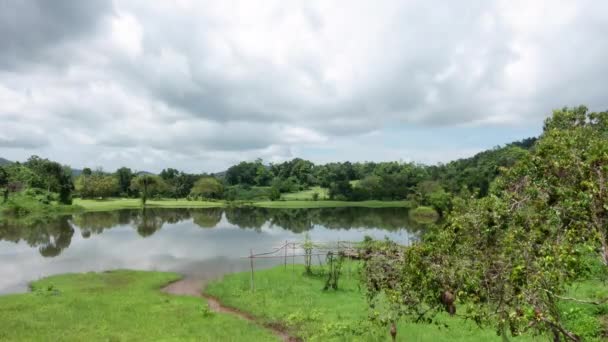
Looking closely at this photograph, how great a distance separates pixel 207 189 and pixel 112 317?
8108 cm

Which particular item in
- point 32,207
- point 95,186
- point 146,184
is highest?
point 146,184

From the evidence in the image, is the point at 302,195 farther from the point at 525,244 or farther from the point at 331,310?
the point at 525,244

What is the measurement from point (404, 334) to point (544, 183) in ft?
26.8

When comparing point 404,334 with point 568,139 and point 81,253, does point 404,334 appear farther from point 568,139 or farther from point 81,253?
point 81,253

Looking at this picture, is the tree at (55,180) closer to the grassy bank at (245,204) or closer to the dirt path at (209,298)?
the grassy bank at (245,204)

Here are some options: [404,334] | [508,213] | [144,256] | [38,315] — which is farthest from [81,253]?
A: [508,213]

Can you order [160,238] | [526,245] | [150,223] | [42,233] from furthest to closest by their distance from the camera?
[150,223] < [42,233] < [160,238] < [526,245]

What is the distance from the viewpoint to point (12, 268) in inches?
1006

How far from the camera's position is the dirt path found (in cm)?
1384

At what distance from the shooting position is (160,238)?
40.1 meters

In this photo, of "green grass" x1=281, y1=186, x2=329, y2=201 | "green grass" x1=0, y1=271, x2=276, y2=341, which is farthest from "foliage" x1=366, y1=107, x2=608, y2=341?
"green grass" x1=281, y1=186, x2=329, y2=201

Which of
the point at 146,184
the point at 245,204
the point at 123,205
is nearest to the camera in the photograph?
the point at 123,205

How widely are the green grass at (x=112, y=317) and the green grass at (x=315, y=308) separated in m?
1.52

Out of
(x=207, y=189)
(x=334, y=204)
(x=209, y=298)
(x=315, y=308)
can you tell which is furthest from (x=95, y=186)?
→ (x=315, y=308)
